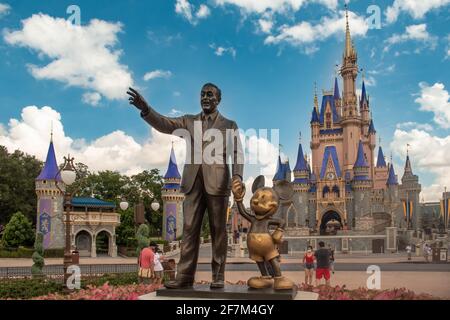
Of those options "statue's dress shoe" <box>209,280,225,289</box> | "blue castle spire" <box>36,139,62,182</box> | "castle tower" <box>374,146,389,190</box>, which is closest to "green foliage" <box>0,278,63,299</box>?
"statue's dress shoe" <box>209,280,225,289</box>

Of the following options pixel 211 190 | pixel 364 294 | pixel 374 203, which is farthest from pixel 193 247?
pixel 374 203

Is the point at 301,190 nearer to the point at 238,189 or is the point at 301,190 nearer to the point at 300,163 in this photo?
the point at 300,163

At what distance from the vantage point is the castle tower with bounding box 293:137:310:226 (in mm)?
56562

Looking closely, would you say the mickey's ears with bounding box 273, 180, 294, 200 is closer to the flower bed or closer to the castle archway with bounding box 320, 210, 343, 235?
the flower bed

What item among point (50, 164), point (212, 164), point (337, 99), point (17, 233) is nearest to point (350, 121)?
point (337, 99)

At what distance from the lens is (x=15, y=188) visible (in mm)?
42969

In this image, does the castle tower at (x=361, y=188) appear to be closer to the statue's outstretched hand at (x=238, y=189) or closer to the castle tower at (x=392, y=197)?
the castle tower at (x=392, y=197)

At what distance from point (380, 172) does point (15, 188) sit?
48615 millimetres

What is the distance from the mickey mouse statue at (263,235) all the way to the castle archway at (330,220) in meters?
51.3

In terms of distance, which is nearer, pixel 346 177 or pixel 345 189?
pixel 345 189

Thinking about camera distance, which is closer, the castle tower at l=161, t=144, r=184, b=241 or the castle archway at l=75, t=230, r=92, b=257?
the castle archway at l=75, t=230, r=92, b=257
